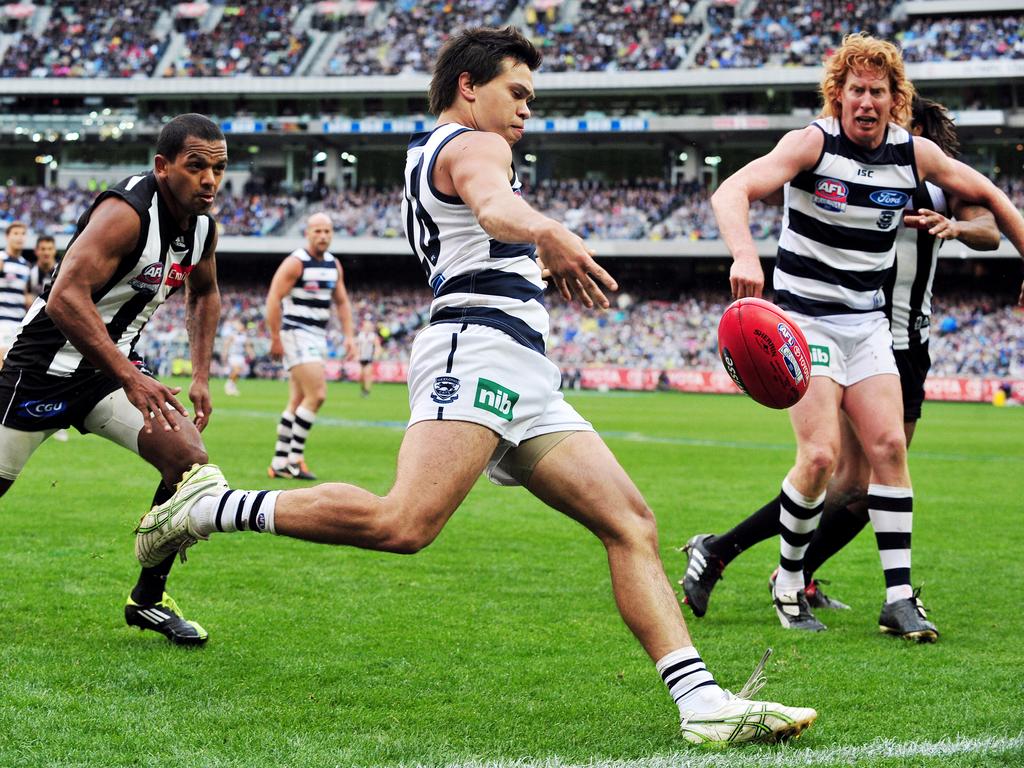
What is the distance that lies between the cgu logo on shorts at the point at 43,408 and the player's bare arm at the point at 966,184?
403 centimetres

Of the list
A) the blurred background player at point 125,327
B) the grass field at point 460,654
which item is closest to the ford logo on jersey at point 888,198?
the grass field at point 460,654

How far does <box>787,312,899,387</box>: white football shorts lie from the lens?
5602 mm

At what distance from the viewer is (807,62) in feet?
152

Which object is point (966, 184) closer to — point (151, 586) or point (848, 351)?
point (848, 351)

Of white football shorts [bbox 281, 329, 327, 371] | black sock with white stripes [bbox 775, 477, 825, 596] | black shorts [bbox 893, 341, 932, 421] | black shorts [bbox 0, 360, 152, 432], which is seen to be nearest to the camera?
black shorts [bbox 0, 360, 152, 432]

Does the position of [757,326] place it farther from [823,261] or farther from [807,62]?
[807,62]

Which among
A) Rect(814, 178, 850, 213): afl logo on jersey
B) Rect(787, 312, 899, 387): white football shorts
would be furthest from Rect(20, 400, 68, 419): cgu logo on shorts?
Rect(814, 178, 850, 213): afl logo on jersey

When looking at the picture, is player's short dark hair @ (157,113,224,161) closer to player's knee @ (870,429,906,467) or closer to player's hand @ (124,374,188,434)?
player's hand @ (124,374,188,434)

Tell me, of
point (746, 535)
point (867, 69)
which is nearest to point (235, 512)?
point (746, 535)

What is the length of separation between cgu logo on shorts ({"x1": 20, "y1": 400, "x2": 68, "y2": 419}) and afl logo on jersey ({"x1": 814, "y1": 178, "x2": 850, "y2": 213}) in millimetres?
3508

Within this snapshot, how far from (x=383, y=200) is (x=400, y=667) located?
161 feet

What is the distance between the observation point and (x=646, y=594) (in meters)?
3.79

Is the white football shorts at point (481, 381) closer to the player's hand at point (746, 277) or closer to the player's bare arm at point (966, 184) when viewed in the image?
the player's hand at point (746, 277)

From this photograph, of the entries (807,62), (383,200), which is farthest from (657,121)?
(383,200)
